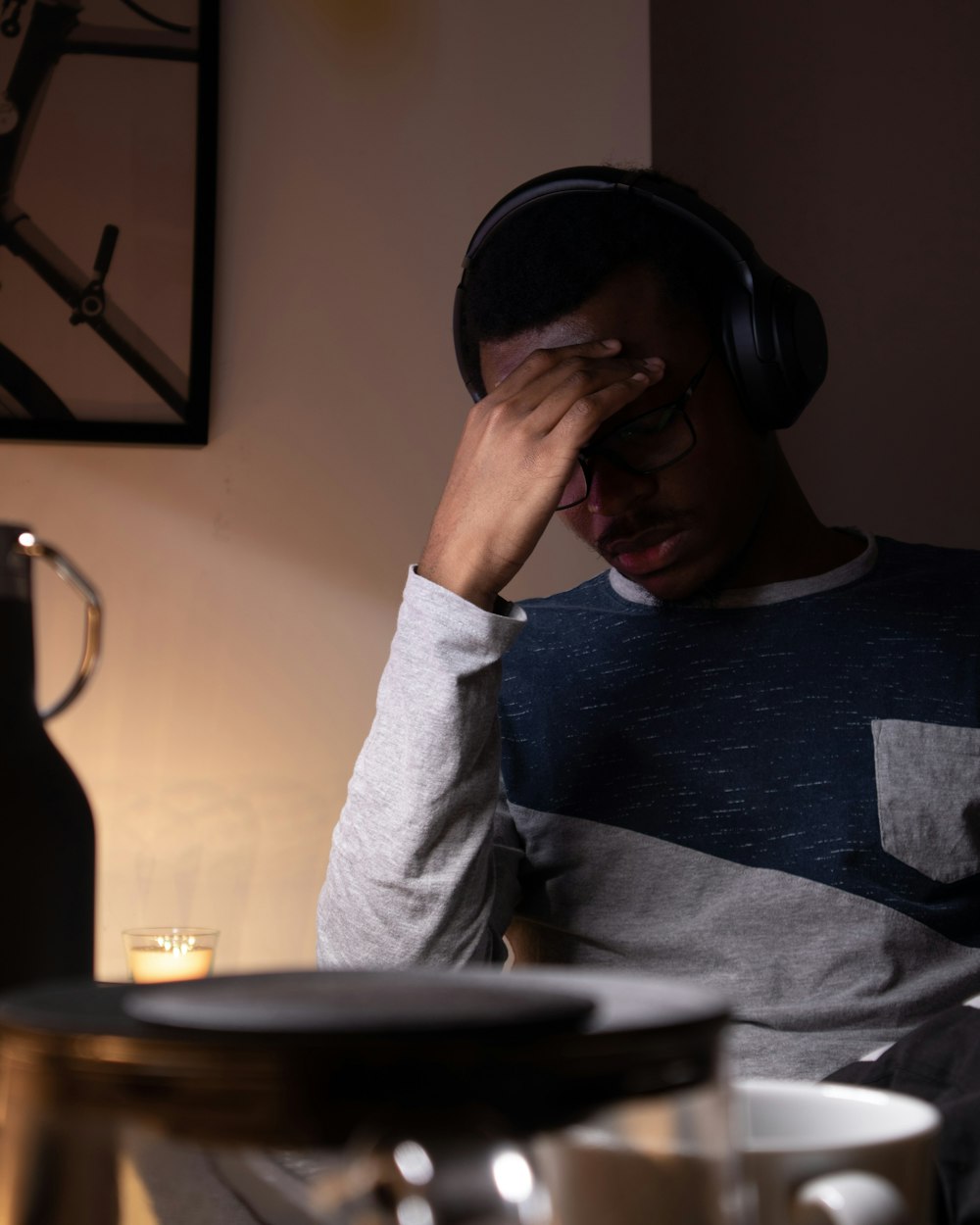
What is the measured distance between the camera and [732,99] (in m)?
2.43

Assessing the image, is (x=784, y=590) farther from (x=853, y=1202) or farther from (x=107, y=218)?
(x=107, y=218)

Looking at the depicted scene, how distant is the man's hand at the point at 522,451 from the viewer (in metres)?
1.02

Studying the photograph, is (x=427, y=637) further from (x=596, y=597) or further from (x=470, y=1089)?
(x=470, y=1089)

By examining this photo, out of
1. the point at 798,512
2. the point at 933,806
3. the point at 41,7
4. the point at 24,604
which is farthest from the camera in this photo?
the point at 41,7

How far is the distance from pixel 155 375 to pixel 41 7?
0.50 m

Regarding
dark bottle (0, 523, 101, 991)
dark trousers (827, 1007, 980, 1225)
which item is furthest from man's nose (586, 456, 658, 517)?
dark bottle (0, 523, 101, 991)

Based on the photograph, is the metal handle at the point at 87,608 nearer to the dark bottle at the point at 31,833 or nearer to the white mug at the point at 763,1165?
the dark bottle at the point at 31,833

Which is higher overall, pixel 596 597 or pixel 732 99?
pixel 732 99

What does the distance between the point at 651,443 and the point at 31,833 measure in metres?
0.77

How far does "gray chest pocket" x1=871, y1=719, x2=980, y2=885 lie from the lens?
42.4 inches

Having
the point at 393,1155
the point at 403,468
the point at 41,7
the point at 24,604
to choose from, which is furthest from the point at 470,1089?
the point at 41,7

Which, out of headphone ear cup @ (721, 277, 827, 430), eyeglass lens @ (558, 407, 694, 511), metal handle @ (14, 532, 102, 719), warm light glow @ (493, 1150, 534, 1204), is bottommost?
warm light glow @ (493, 1150, 534, 1204)

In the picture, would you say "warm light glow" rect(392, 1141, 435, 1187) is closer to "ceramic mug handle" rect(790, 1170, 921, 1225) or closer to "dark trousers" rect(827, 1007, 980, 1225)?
"ceramic mug handle" rect(790, 1170, 921, 1225)

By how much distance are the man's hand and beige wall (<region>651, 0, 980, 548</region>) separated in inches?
55.4
